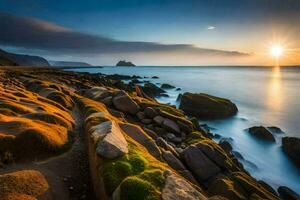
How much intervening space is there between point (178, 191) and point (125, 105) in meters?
21.1

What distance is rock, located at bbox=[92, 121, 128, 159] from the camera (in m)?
11.6

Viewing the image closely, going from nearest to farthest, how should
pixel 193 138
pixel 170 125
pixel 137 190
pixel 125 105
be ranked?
pixel 137 190, pixel 193 138, pixel 170 125, pixel 125 105

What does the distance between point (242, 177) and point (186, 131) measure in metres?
9.36

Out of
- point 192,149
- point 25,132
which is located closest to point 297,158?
point 192,149

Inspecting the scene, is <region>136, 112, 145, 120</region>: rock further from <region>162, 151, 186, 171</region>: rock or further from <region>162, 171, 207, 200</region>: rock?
<region>162, 171, 207, 200</region>: rock

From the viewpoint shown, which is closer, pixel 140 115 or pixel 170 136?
pixel 170 136

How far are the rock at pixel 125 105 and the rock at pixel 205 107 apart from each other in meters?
23.3

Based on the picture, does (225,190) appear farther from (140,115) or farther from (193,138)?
(140,115)

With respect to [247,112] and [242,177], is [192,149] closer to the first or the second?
[242,177]

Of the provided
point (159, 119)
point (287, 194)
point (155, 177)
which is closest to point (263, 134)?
point (287, 194)

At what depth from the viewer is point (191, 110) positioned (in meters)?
52.5

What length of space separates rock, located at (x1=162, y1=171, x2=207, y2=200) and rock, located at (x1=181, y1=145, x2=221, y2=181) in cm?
771

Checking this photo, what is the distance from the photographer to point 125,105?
29.7 m

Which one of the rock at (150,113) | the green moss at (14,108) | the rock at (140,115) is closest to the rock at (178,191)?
the green moss at (14,108)
